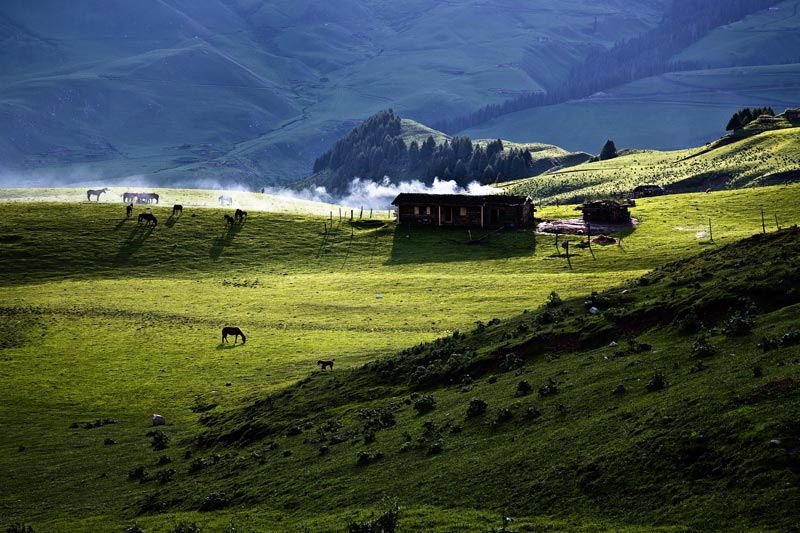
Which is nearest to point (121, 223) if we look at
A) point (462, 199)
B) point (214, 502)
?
point (462, 199)

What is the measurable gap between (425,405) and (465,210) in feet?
265

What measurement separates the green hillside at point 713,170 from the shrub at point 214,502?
4781 inches

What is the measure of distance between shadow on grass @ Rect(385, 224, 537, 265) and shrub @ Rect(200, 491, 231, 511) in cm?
6748

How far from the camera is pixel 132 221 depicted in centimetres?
11200

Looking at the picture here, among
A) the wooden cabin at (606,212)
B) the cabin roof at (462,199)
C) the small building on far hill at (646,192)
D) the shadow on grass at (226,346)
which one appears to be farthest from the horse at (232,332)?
the small building on far hill at (646,192)

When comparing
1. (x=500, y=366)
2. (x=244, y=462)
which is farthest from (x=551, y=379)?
(x=244, y=462)

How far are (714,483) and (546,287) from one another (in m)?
54.7

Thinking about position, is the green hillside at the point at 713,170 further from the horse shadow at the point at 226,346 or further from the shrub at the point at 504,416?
the shrub at the point at 504,416

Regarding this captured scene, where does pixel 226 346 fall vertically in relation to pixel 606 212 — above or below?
below

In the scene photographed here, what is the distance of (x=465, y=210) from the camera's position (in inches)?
4483

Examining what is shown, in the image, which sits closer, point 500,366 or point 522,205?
point 500,366

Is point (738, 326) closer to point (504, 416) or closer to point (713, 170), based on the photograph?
point (504, 416)

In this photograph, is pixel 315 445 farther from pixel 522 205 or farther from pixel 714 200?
pixel 714 200

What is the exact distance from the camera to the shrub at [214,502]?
1188 inches
